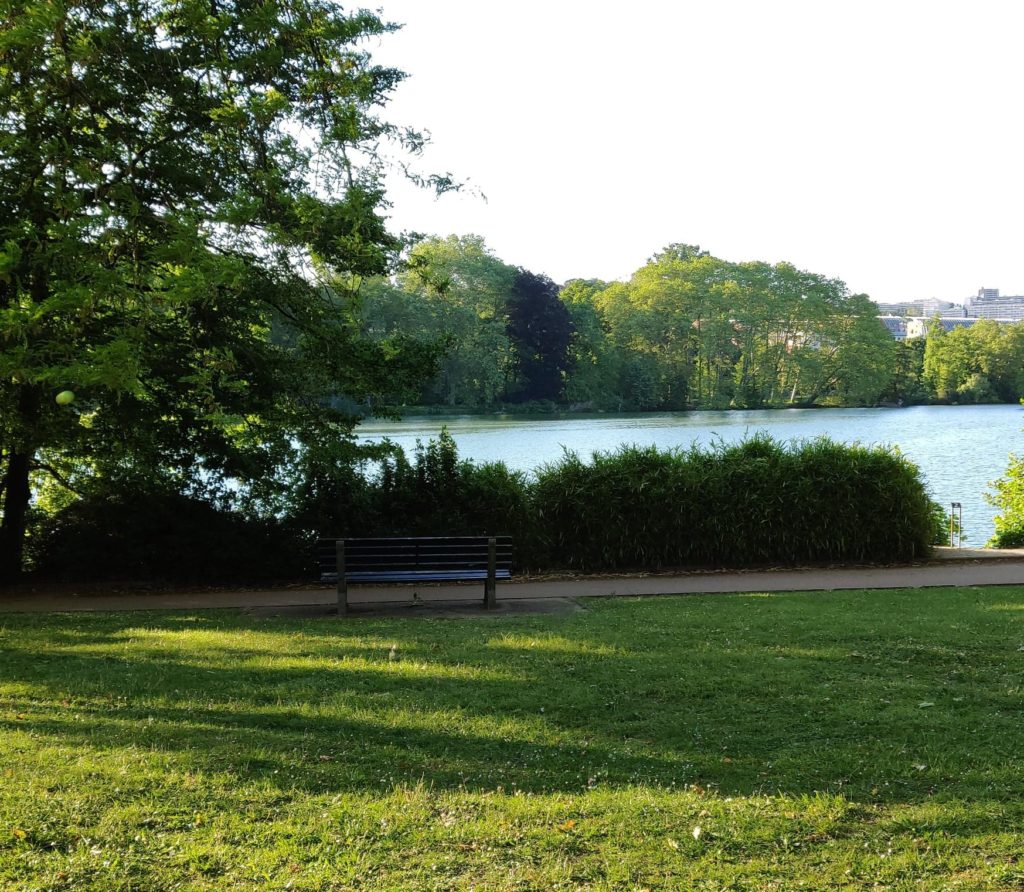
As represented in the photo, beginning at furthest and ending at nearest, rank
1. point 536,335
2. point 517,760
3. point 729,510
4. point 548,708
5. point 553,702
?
point 536,335
point 729,510
point 553,702
point 548,708
point 517,760

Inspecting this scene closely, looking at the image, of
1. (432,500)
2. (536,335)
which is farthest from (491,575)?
(536,335)

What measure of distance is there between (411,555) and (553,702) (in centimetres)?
428

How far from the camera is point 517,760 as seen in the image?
191 inches

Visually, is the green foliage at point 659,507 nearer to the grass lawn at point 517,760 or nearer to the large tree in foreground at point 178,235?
the large tree in foreground at point 178,235

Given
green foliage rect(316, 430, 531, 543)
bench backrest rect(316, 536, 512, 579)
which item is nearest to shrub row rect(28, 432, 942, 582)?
green foliage rect(316, 430, 531, 543)

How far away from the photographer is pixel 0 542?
11.9 m

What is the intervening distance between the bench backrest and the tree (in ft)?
187

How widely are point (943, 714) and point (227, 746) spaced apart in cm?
412

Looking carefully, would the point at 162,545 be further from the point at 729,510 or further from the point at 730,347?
the point at 730,347

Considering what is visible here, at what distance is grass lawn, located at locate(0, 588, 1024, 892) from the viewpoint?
3.64 m

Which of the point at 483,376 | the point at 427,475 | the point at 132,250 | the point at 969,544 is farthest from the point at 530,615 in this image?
the point at 483,376

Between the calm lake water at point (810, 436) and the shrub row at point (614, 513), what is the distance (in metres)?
4.89

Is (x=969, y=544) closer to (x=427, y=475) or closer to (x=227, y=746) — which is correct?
(x=427, y=475)

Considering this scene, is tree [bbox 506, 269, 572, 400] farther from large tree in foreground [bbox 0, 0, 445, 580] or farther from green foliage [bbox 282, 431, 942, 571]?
large tree in foreground [bbox 0, 0, 445, 580]
